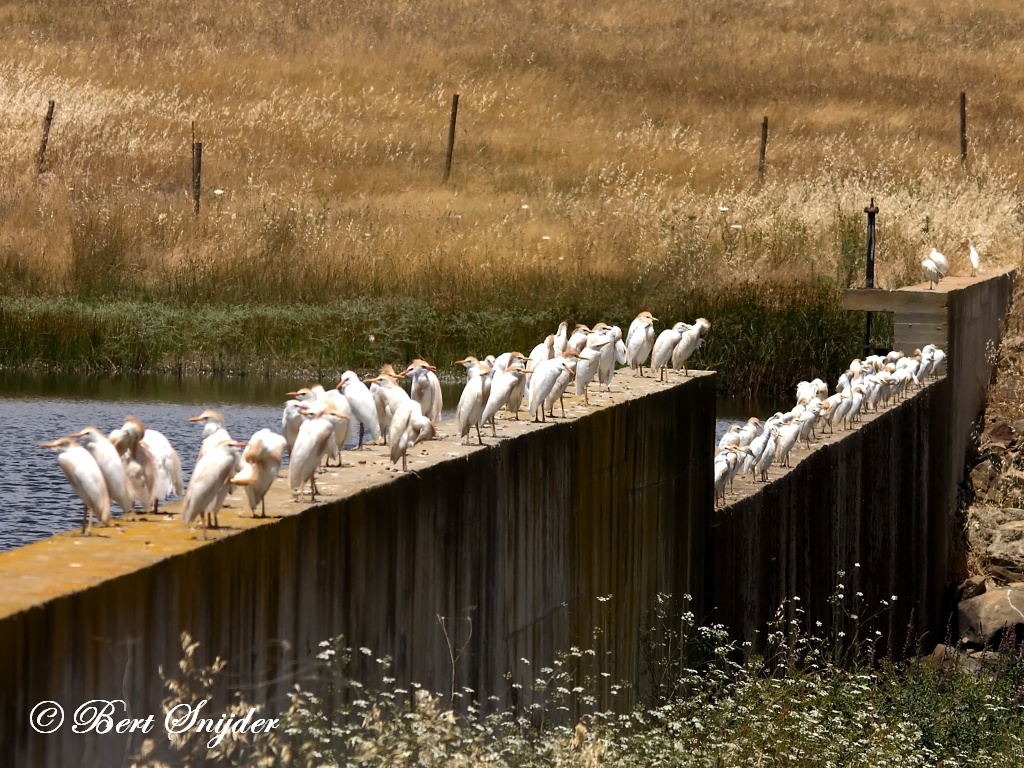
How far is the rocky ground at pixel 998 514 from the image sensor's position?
13.1m

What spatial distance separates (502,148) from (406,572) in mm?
25401

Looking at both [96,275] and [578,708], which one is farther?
[96,275]

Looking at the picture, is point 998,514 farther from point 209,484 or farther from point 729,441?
point 209,484

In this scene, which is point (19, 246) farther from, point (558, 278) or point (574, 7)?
point (574, 7)

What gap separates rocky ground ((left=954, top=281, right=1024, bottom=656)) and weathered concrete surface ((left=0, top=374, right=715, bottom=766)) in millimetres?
4632

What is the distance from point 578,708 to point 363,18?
36.3 metres

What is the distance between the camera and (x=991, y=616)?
13.1m

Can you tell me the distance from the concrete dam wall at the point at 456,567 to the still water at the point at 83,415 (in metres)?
3.81

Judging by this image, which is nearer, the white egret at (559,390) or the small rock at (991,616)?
the white egret at (559,390)

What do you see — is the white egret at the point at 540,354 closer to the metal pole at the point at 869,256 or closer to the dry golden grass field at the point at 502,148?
the metal pole at the point at 869,256

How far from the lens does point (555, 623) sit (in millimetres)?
6551

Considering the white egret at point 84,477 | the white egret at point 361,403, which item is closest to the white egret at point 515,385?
the white egret at point 361,403

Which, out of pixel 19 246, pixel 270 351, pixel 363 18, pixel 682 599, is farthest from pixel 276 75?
pixel 682 599

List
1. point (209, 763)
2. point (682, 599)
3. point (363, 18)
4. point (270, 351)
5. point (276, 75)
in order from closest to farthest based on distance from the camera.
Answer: point (209, 763)
point (682, 599)
point (270, 351)
point (276, 75)
point (363, 18)
